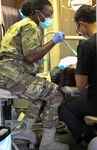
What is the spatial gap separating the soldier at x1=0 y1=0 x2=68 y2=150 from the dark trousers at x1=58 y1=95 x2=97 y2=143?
0.11 m

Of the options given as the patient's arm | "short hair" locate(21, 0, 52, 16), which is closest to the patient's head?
the patient's arm

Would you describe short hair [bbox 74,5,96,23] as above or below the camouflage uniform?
above

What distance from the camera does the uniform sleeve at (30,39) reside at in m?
2.28

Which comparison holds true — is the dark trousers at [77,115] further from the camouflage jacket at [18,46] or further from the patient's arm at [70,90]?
the camouflage jacket at [18,46]

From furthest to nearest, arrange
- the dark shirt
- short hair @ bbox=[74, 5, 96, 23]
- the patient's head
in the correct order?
the patient's head
short hair @ bbox=[74, 5, 96, 23]
the dark shirt

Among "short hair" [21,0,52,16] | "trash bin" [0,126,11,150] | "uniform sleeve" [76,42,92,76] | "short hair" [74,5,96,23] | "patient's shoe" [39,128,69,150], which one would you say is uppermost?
"short hair" [21,0,52,16]

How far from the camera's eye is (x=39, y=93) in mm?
2389

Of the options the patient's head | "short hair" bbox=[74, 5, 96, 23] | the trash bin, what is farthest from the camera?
the patient's head

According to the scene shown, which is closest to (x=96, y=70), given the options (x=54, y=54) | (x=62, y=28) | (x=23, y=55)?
(x=23, y=55)

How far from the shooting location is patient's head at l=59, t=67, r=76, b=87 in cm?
243

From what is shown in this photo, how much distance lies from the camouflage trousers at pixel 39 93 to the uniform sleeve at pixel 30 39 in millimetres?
237

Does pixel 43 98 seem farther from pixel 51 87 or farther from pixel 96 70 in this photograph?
pixel 96 70

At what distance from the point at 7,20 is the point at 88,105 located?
2.89 m

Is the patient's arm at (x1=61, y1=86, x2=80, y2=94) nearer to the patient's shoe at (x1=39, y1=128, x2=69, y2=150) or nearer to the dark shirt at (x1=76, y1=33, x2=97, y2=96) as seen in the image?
the dark shirt at (x1=76, y1=33, x2=97, y2=96)
